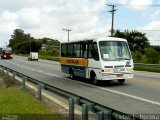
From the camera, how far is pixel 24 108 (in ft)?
39.6

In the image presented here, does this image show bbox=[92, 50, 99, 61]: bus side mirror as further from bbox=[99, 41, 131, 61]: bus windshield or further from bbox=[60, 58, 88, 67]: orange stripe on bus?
bbox=[60, 58, 88, 67]: orange stripe on bus

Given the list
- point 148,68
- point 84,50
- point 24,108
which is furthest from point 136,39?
point 24,108

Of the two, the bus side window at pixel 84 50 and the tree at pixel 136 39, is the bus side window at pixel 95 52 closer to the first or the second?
the bus side window at pixel 84 50

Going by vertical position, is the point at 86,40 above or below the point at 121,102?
above

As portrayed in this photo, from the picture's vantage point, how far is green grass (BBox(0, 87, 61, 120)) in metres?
10.7

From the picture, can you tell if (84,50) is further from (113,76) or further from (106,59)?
(113,76)

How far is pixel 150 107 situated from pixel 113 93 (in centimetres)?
452

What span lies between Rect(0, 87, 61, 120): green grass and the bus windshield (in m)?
7.07

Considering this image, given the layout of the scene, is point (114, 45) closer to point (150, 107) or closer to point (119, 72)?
point (119, 72)

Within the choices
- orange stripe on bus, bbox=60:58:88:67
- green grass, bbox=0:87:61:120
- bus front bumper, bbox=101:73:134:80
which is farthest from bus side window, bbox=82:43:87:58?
green grass, bbox=0:87:61:120

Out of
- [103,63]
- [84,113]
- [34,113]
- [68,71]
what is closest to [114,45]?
[103,63]

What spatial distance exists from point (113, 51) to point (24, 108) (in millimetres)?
9886

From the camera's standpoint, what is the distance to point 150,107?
13250 mm

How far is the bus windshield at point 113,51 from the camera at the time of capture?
68.8 ft
